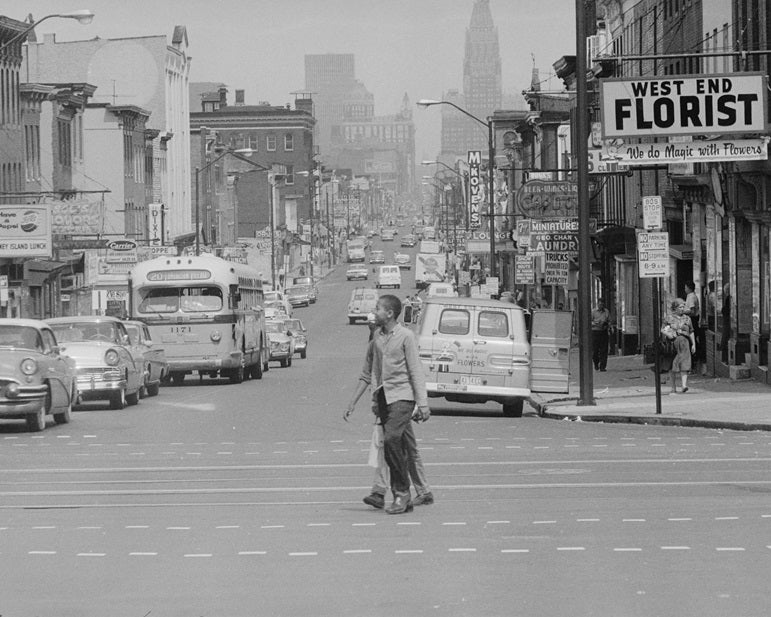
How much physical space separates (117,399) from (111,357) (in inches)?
30.6

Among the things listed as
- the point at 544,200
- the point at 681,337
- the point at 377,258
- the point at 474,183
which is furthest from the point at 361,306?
the point at 377,258

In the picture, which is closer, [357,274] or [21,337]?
[21,337]

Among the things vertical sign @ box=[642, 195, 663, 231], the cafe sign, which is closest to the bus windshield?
the cafe sign

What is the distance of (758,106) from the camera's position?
2856 cm

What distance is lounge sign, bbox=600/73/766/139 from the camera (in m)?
28.7

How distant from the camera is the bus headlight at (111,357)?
30906mm

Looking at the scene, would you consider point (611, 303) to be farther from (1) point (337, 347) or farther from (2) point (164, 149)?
(2) point (164, 149)

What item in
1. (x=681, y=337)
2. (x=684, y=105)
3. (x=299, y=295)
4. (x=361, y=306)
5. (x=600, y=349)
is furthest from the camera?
(x=299, y=295)

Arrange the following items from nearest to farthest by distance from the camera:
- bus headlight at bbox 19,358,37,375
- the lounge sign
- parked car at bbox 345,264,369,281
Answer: bus headlight at bbox 19,358,37,375
the lounge sign
parked car at bbox 345,264,369,281

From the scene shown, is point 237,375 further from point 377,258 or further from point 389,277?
point 377,258

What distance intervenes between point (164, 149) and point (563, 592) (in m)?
95.8

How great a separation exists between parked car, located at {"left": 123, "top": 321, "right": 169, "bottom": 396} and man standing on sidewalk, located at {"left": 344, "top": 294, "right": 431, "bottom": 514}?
19.2 meters

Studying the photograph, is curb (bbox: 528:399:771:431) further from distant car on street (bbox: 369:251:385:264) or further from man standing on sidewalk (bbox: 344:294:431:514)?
distant car on street (bbox: 369:251:385:264)

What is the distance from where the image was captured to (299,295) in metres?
118
